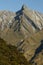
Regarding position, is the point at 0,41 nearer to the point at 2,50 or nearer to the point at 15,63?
the point at 2,50

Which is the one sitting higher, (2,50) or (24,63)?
(2,50)

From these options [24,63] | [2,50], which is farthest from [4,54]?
[24,63]

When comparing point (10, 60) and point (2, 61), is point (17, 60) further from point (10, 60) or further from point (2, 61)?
point (2, 61)

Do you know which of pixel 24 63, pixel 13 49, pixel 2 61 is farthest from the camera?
pixel 13 49

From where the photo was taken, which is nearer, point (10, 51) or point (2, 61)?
point (2, 61)

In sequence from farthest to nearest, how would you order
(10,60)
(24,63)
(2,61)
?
1. (24,63)
2. (10,60)
3. (2,61)

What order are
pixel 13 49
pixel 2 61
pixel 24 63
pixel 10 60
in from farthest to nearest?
pixel 13 49 < pixel 24 63 < pixel 10 60 < pixel 2 61

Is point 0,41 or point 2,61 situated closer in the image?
point 2,61

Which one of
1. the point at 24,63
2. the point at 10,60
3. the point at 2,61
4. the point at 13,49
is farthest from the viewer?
the point at 13,49

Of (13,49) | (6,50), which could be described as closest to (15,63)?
(6,50)
